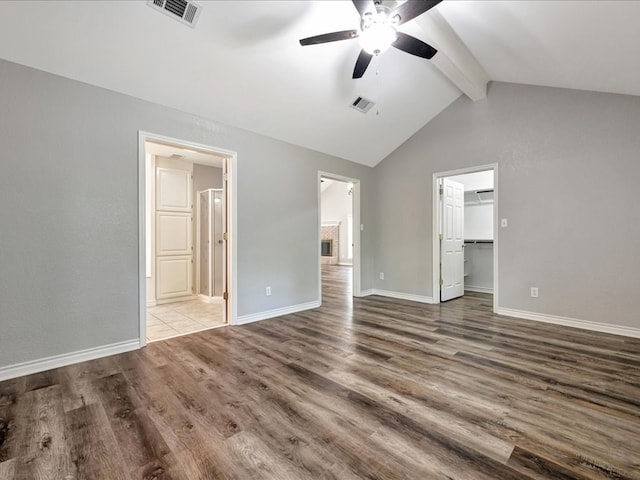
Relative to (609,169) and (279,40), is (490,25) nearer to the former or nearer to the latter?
(279,40)

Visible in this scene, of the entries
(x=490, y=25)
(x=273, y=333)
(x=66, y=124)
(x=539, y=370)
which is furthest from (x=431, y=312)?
(x=66, y=124)

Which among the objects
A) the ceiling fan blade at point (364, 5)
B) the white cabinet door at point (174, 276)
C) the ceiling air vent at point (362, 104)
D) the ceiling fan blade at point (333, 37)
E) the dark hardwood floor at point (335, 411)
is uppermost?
the ceiling air vent at point (362, 104)

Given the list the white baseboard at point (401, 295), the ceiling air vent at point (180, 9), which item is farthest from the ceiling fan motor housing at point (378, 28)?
the white baseboard at point (401, 295)

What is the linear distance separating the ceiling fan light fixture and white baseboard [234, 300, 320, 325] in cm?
325

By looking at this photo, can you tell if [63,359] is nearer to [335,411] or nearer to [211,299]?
[335,411]

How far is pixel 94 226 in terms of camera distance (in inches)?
108

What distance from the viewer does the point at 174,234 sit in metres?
5.21

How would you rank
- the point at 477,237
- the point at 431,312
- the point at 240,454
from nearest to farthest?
the point at 240,454
the point at 431,312
the point at 477,237

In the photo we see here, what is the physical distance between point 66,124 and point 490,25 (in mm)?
4001

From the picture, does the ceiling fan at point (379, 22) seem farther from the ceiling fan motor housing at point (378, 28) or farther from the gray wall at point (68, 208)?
the gray wall at point (68, 208)

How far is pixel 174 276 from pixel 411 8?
16.4ft

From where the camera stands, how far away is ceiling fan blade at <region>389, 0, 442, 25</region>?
194cm

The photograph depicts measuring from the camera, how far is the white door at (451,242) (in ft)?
16.4

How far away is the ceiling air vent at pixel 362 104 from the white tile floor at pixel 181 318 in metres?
3.43
